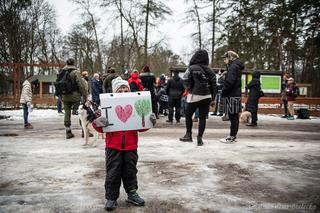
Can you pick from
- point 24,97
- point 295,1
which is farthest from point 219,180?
point 295,1

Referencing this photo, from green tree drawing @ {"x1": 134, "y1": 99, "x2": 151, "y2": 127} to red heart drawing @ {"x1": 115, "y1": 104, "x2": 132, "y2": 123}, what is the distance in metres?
0.09

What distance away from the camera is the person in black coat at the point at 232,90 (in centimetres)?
693

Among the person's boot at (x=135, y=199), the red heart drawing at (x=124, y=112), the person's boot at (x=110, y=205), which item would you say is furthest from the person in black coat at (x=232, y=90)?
the person's boot at (x=110, y=205)

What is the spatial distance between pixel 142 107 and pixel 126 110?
20 centimetres

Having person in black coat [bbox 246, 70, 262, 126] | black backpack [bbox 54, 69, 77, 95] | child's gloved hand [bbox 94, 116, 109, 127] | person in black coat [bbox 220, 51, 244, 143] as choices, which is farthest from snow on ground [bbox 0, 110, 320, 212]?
person in black coat [bbox 246, 70, 262, 126]

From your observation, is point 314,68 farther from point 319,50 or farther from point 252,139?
point 252,139

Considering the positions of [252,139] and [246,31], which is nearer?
[252,139]

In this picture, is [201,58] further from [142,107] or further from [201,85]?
[142,107]

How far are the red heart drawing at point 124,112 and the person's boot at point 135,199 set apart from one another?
847 millimetres

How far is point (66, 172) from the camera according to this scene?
4555 mm

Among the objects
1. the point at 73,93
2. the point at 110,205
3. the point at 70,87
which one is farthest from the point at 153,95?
the point at 110,205

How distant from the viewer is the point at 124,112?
346 centimetres

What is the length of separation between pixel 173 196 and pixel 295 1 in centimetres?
2487

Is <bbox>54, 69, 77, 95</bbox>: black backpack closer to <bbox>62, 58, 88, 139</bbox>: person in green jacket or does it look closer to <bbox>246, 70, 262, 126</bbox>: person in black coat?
<bbox>62, 58, 88, 139</bbox>: person in green jacket
